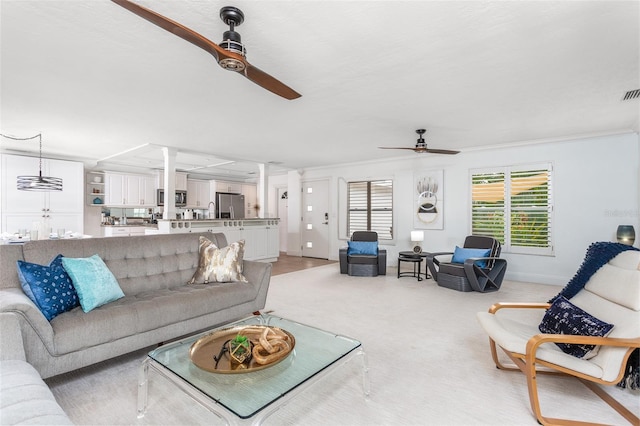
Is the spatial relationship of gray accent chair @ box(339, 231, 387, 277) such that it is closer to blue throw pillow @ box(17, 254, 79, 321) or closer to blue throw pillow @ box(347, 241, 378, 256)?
blue throw pillow @ box(347, 241, 378, 256)

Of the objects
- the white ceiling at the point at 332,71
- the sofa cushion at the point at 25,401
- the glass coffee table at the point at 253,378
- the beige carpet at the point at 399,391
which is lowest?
the beige carpet at the point at 399,391

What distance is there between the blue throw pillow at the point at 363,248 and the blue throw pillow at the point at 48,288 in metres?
4.41

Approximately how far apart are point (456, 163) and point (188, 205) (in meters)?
7.01

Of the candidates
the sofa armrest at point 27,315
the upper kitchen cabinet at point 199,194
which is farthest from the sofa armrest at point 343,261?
the upper kitchen cabinet at point 199,194

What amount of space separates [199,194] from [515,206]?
7.93 m

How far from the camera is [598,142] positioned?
15.8ft

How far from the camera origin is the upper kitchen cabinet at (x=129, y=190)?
7.63 metres

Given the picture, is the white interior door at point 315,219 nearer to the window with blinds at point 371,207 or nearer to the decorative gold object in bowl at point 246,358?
the window with blinds at point 371,207

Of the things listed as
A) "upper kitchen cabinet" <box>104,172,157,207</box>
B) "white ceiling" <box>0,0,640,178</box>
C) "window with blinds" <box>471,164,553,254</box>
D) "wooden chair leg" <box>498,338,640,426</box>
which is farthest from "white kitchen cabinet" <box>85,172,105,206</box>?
"wooden chair leg" <box>498,338,640,426</box>

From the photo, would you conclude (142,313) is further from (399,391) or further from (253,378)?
(399,391)

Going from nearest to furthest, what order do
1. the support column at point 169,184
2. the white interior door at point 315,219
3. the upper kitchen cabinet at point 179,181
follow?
the support column at point 169,184 → the white interior door at point 315,219 → the upper kitchen cabinet at point 179,181

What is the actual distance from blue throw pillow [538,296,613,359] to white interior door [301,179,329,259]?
602 centimetres

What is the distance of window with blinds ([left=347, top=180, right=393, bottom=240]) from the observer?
23.2 feet

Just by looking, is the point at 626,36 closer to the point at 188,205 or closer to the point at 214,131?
the point at 214,131
